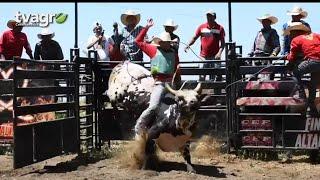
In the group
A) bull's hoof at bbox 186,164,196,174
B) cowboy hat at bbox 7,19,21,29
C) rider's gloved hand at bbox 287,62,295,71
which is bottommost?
Answer: bull's hoof at bbox 186,164,196,174

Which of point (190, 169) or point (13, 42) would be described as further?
point (13, 42)

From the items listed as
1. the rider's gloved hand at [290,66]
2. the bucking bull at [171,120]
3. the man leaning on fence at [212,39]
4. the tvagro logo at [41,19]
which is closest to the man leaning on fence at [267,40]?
the man leaning on fence at [212,39]

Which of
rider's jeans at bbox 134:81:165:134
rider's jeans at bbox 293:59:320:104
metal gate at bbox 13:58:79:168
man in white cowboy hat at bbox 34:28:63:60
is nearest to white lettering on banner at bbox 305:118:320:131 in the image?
rider's jeans at bbox 293:59:320:104

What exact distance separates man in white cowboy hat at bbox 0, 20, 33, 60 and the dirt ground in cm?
244

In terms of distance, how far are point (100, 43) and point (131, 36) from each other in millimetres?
1427

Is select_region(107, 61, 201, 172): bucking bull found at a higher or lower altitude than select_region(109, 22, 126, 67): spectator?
lower

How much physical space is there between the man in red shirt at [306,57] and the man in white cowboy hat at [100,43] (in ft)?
14.2

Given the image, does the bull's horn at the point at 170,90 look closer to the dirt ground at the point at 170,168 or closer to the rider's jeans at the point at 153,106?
the rider's jeans at the point at 153,106

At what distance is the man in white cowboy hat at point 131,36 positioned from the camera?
11188 mm

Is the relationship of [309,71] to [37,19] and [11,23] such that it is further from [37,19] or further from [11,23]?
[37,19]

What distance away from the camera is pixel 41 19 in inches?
687

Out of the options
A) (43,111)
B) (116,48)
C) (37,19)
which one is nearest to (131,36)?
(116,48)

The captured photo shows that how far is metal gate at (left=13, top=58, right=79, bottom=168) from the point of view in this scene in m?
8.01

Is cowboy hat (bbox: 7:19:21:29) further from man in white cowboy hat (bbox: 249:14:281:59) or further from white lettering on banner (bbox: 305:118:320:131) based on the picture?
white lettering on banner (bbox: 305:118:320:131)
